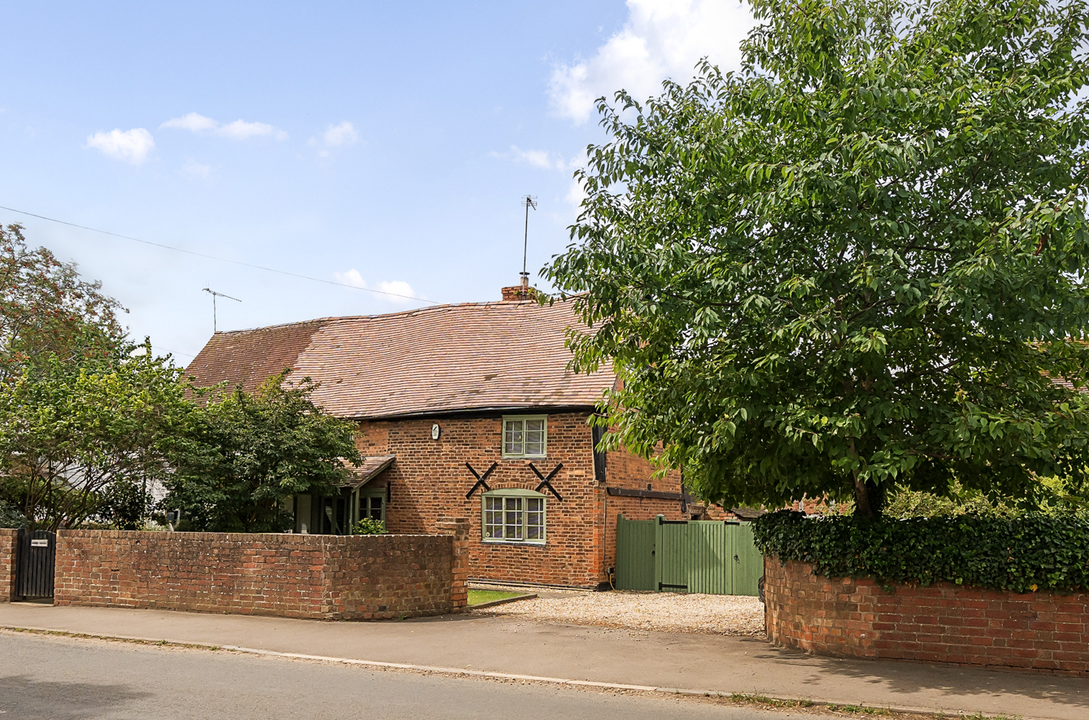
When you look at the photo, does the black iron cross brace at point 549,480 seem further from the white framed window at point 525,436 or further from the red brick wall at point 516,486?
the white framed window at point 525,436

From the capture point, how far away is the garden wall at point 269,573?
14008mm

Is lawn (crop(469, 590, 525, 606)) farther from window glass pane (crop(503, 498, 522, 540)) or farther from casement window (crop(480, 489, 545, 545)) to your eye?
window glass pane (crop(503, 498, 522, 540))

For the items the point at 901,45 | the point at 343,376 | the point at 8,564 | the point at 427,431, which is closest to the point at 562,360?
the point at 427,431

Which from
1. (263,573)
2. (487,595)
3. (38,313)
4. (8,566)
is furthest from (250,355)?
(263,573)

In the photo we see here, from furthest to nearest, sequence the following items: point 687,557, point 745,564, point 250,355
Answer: point 250,355 < point 687,557 < point 745,564

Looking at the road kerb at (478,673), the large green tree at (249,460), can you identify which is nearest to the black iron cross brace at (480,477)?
the large green tree at (249,460)

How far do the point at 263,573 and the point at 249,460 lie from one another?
16.8 feet

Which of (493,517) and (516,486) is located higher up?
(516,486)

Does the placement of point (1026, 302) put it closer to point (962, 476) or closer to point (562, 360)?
point (962, 476)

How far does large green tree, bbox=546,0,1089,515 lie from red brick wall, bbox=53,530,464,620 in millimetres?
4864

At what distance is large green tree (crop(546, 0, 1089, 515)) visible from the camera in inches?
372

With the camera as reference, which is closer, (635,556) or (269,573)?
(269,573)

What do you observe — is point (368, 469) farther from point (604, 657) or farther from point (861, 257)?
point (861, 257)

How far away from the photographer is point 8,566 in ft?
55.2
